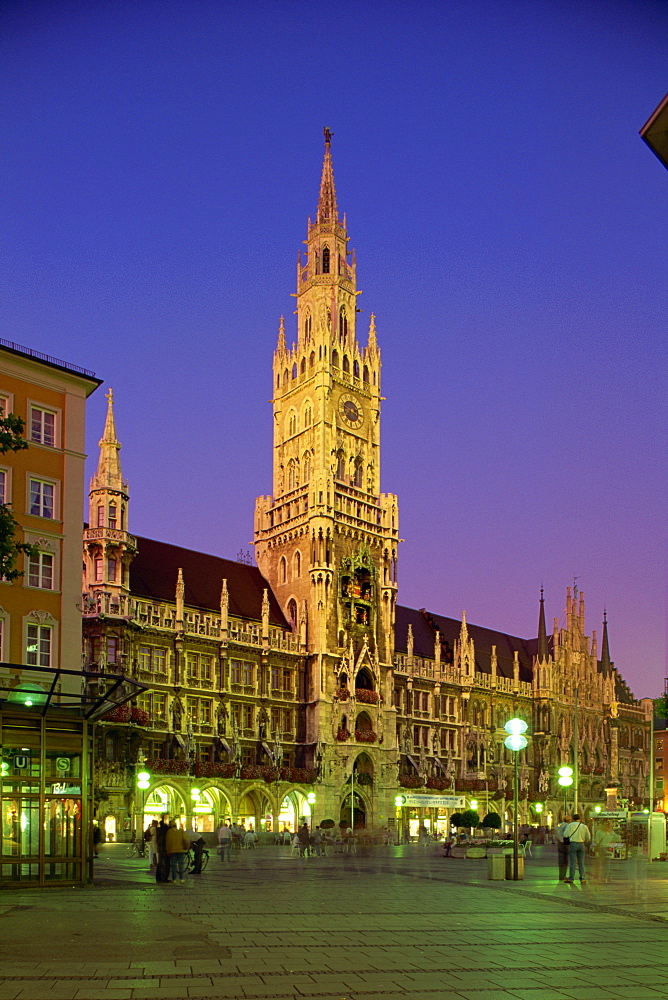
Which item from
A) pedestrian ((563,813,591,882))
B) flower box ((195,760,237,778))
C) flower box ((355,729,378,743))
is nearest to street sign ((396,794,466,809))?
flower box ((355,729,378,743))

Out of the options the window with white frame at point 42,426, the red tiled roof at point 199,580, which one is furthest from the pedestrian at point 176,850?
the red tiled roof at point 199,580

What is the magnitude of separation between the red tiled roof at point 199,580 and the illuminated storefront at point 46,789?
141ft

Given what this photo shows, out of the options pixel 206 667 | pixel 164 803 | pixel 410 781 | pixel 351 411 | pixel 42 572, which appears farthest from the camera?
pixel 351 411

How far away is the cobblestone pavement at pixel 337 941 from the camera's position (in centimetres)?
1285

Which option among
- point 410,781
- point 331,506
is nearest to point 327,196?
point 331,506

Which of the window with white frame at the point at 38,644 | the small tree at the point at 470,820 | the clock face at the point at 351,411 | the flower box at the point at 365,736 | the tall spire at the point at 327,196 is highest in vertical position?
the tall spire at the point at 327,196

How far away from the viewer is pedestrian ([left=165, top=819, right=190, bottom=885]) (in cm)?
2853

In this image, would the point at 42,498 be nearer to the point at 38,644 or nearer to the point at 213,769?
the point at 38,644

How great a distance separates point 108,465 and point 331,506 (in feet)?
60.1

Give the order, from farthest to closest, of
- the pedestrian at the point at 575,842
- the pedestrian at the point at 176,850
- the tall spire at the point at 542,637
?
the tall spire at the point at 542,637 → the pedestrian at the point at 176,850 → the pedestrian at the point at 575,842

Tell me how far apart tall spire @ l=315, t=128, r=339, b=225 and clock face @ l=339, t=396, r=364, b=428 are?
15422 millimetres

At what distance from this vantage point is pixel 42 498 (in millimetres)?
43219

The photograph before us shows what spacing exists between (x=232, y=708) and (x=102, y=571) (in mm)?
14216

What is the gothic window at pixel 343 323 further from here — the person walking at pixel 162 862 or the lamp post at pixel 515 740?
the person walking at pixel 162 862
